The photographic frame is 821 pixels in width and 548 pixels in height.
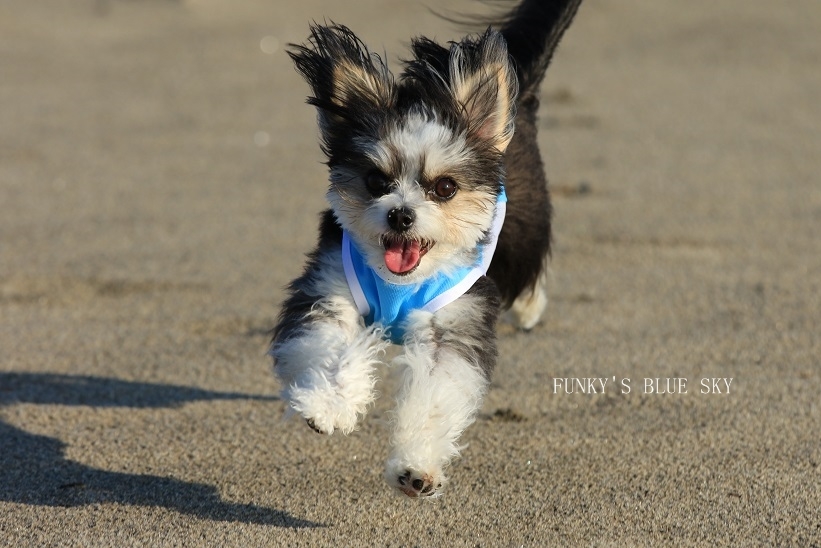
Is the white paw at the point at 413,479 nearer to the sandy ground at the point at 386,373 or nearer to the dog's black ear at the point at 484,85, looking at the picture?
the sandy ground at the point at 386,373

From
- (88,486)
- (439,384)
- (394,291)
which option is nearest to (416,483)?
(439,384)

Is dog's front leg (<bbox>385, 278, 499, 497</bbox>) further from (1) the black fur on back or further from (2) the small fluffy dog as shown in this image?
(1) the black fur on back

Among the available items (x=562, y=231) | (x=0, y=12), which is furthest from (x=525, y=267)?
(x=0, y=12)

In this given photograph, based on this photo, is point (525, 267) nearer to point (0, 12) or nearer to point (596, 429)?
point (596, 429)

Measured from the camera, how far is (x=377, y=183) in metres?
3.44

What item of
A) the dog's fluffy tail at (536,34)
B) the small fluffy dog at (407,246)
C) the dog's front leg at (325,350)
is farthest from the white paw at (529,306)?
the dog's front leg at (325,350)

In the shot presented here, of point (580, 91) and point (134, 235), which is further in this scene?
point (580, 91)

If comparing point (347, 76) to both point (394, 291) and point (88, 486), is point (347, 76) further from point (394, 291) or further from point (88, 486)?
point (88, 486)

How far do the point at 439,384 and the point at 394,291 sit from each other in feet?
1.11

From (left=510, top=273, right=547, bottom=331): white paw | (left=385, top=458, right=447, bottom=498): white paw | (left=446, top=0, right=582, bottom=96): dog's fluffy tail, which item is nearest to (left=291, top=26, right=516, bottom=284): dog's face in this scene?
(left=385, top=458, right=447, bottom=498): white paw

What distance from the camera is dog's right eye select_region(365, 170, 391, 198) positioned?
3428mm

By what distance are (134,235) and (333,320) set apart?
3866 mm

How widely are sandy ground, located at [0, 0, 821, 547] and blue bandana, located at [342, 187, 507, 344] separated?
0.61 metres

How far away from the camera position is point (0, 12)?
14164mm
